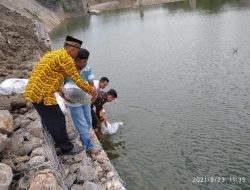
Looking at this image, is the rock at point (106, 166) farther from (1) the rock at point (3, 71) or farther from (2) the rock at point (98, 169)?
(1) the rock at point (3, 71)

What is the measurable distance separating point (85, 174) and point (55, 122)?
128 cm

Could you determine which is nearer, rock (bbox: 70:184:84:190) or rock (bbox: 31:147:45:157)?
rock (bbox: 31:147:45:157)

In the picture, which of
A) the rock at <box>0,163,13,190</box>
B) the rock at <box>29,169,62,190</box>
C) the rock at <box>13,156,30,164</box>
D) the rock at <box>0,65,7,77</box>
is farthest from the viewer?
the rock at <box>0,65,7,77</box>

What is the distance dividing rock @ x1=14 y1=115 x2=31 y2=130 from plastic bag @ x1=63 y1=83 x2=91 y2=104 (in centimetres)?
113

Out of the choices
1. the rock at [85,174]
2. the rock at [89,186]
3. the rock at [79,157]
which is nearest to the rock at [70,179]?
the rock at [85,174]

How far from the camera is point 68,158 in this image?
7.61 m

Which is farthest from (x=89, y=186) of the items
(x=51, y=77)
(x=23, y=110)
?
(x=23, y=110)

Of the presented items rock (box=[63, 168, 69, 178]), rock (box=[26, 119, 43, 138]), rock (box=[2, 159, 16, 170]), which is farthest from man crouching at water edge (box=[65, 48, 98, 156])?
rock (box=[2, 159, 16, 170])

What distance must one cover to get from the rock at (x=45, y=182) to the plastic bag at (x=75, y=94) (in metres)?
2.27

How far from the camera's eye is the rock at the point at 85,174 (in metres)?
6.86

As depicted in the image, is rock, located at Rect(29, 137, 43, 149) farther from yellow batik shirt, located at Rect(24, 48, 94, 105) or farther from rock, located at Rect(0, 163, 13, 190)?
rock, located at Rect(0, 163, 13, 190)

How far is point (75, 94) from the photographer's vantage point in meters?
7.62

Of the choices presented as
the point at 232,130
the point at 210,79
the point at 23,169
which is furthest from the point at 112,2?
the point at 23,169

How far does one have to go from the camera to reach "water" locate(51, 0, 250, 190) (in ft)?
31.0
